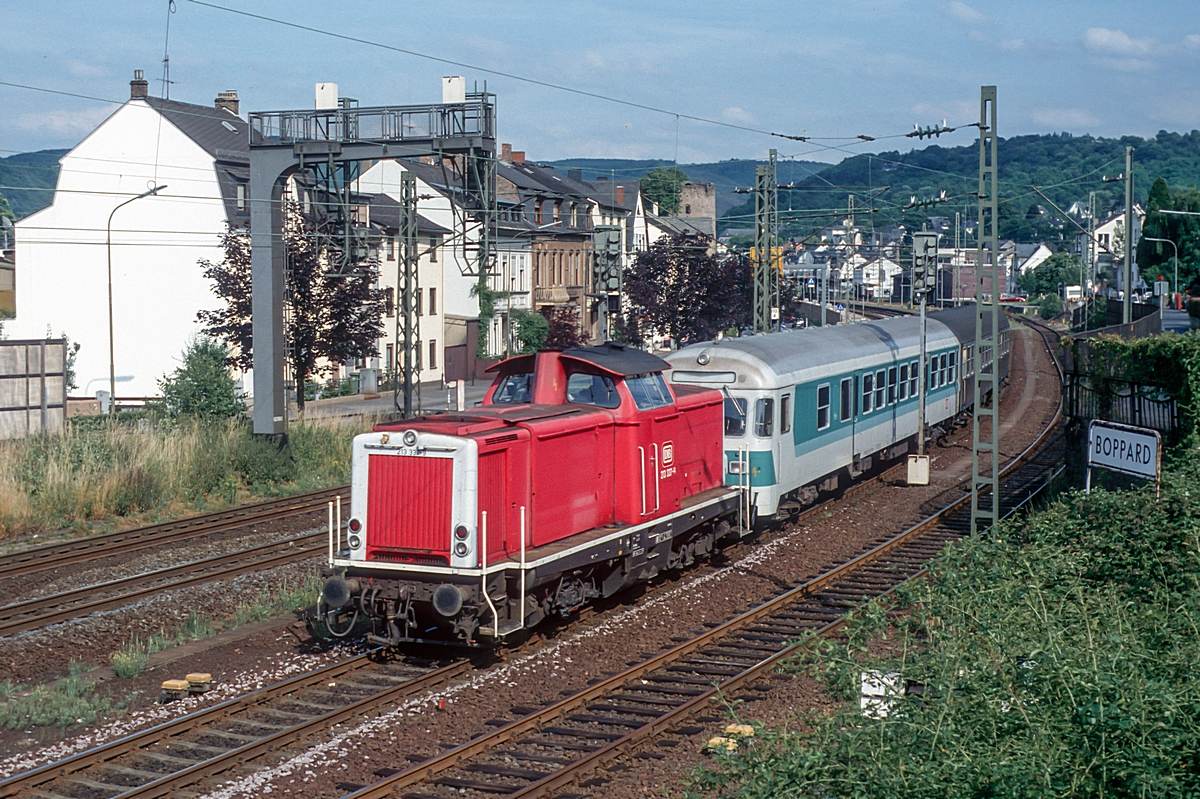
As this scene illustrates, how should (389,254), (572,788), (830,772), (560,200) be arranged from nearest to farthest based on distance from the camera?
(830,772) → (572,788) → (389,254) → (560,200)

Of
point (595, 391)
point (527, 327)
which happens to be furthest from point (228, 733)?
point (527, 327)

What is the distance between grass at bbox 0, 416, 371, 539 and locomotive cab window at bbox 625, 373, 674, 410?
37.3 feet

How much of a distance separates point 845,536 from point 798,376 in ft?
9.46

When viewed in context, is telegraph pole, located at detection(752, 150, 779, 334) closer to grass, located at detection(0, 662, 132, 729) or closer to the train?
the train

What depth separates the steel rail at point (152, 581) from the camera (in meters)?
14.4

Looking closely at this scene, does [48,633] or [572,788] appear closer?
[572,788]

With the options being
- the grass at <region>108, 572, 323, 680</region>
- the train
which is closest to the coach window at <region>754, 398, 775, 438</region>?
the train

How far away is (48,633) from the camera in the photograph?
13547 mm

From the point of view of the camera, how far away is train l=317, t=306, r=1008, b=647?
11.9m

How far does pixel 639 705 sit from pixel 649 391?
493 cm

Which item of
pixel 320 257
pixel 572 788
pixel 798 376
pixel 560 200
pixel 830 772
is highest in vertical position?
pixel 560 200

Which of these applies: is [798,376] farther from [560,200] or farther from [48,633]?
[560,200]

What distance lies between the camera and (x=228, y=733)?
9992mm

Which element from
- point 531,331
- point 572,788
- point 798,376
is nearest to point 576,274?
point 531,331
